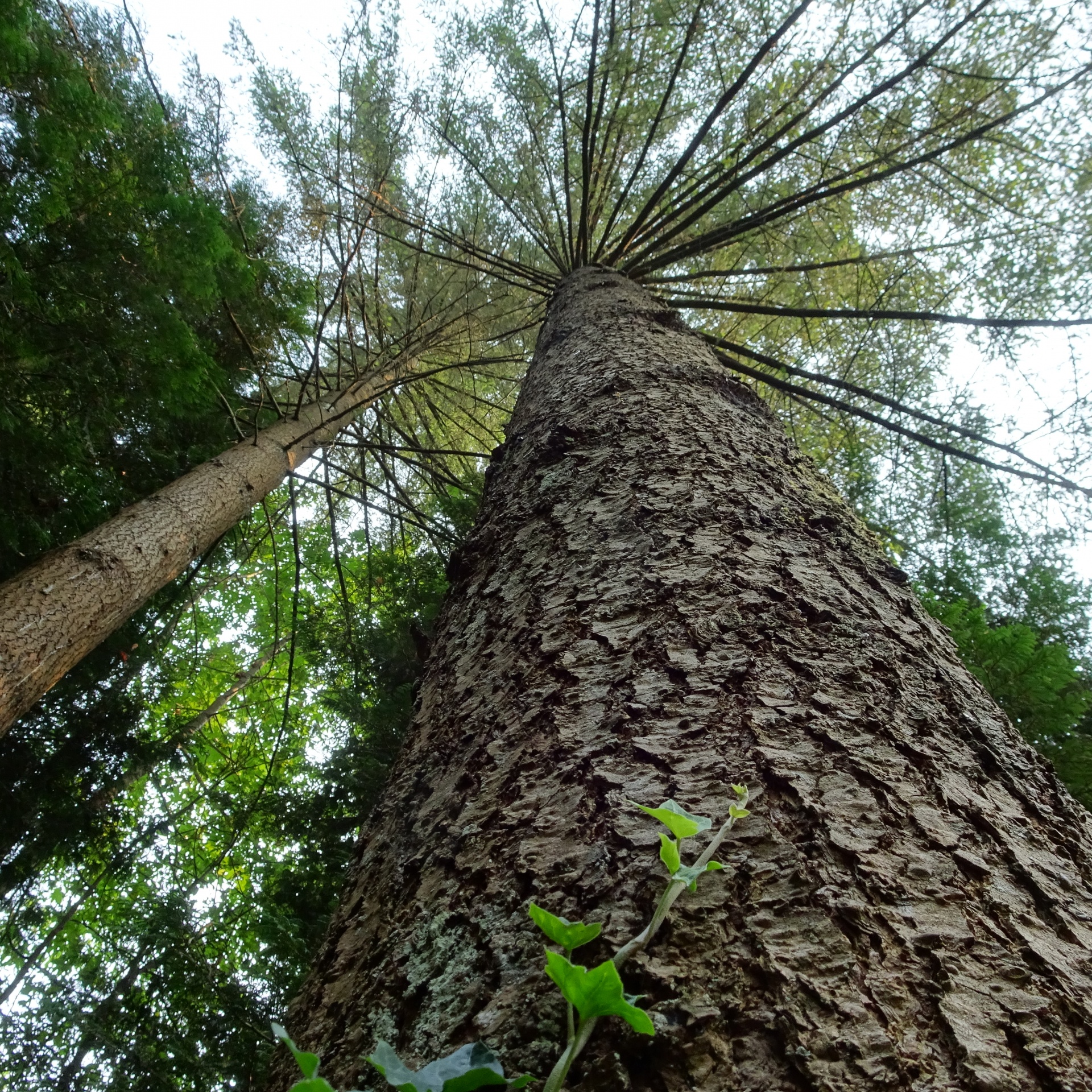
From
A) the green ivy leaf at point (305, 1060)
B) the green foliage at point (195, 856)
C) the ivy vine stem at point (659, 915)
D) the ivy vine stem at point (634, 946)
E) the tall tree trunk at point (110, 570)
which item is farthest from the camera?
the green foliage at point (195, 856)

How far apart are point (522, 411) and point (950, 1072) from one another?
2028 millimetres

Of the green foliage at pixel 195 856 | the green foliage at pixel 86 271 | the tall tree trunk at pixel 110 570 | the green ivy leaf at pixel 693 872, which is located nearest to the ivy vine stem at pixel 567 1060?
the green ivy leaf at pixel 693 872

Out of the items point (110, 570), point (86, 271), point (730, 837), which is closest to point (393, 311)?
point (86, 271)

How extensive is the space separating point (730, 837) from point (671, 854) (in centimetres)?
13

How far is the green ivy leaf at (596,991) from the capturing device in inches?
17.1

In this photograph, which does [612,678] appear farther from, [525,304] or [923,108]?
[525,304]

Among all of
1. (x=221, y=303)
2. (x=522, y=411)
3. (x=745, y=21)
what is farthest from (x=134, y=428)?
(x=745, y=21)

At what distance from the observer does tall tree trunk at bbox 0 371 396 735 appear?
2559 millimetres

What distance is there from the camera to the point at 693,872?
596 mm

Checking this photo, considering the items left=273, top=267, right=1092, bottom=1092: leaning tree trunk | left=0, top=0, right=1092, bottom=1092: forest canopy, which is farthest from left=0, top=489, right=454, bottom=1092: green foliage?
left=273, top=267, right=1092, bottom=1092: leaning tree trunk

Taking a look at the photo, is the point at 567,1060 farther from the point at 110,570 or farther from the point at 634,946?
the point at 110,570

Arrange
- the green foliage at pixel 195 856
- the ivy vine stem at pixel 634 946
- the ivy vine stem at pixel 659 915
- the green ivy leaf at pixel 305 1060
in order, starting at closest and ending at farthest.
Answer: the green ivy leaf at pixel 305 1060 → the ivy vine stem at pixel 634 946 → the ivy vine stem at pixel 659 915 → the green foliage at pixel 195 856

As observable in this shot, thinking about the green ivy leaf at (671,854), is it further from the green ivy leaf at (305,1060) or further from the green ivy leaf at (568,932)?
the green ivy leaf at (305,1060)

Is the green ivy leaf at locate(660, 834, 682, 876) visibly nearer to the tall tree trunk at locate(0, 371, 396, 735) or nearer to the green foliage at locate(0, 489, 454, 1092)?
the green foliage at locate(0, 489, 454, 1092)
